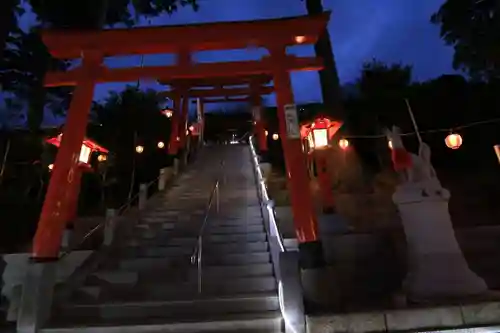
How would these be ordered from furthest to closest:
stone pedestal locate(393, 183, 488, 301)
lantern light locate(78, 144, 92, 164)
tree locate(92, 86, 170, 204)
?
1. tree locate(92, 86, 170, 204)
2. lantern light locate(78, 144, 92, 164)
3. stone pedestal locate(393, 183, 488, 301)

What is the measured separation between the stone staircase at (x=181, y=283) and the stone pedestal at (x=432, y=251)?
275 centimetres

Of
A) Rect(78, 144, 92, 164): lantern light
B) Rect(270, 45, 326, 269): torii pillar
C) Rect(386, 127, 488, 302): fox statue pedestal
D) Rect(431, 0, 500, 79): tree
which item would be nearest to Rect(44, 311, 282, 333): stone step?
Rect(270, 45, 326, 269): torii pillar

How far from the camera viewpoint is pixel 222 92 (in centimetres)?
2556

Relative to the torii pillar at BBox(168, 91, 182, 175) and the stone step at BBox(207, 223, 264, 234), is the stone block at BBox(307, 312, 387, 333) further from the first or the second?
the torii pillar at BBox(168, 91, 182, 175)

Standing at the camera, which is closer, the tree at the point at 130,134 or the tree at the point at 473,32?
the tree at the point at 473,32

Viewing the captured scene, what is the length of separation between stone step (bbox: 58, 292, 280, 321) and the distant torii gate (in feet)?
52.8

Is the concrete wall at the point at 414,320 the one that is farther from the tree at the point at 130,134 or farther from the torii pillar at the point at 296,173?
the tree at the point at 130,134

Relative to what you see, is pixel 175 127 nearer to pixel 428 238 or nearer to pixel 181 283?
pixel 181 283

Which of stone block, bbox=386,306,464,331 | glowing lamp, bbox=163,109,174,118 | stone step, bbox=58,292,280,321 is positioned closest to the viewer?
stone block, bbox=386,306,464,331

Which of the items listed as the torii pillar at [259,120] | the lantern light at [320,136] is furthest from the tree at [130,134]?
the lantern light at [320,136]

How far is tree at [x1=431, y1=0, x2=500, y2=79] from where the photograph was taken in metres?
18.0

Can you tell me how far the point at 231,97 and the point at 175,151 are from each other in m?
6.16

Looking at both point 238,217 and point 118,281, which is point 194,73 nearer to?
point 238,217

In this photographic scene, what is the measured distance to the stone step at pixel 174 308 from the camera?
7164mm
